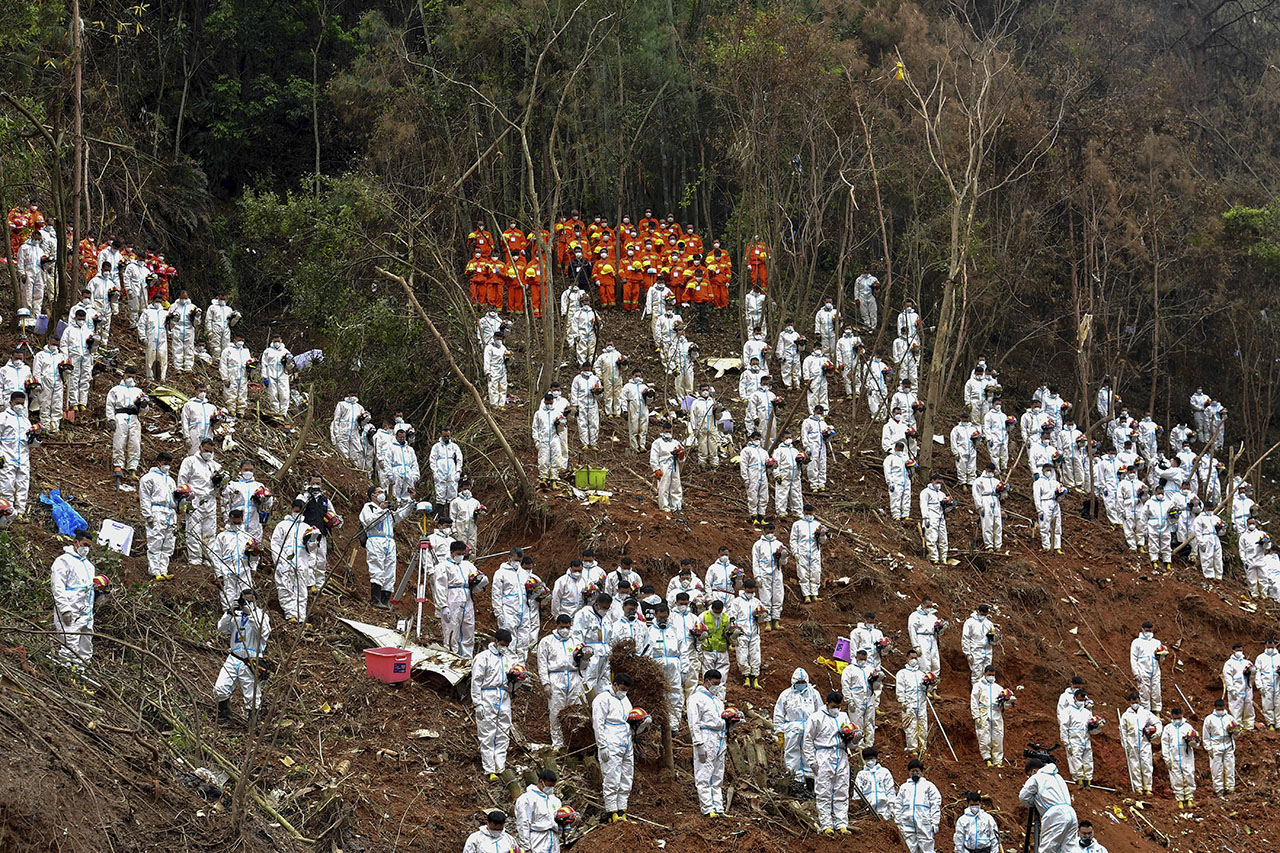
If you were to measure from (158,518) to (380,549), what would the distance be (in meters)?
2.92

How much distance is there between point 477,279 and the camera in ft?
93.8

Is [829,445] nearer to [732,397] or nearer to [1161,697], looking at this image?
[732,397]

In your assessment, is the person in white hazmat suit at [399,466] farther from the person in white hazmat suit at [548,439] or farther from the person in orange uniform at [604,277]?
the person in orange uniform at [604,277]

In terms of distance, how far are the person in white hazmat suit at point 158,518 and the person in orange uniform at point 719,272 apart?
610 inches

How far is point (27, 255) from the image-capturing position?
24328mm

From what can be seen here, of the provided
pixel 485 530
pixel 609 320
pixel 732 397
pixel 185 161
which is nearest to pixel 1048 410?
pixel 732 397

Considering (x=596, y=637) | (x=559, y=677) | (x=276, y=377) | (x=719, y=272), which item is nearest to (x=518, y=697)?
(x=596, y=637)

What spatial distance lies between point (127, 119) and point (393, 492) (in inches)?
653

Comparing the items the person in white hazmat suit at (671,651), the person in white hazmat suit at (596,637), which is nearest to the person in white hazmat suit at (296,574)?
the person in white hazmat suit at (596,637)

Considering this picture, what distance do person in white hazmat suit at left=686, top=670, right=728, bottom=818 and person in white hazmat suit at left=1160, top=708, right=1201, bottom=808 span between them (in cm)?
728

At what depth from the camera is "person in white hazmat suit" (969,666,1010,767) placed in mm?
18109

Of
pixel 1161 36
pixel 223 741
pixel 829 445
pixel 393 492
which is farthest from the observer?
pixel 1161 36

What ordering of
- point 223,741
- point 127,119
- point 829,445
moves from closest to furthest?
point 223,741
point 829,445
point 127,119

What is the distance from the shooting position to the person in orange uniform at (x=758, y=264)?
98.5 ft
